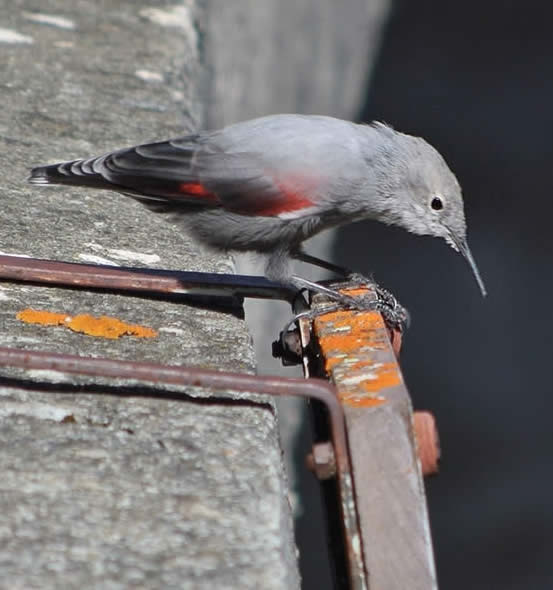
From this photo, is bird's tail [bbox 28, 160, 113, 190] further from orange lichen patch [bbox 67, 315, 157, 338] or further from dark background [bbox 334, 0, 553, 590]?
dark background [bbox 334, 0, 553, 590]

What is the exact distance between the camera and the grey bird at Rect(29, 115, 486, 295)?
3.39m

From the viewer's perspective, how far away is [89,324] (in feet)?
8.17

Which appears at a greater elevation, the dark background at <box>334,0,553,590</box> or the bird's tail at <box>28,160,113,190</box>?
the dark background at <box>334,0,553,590</box>

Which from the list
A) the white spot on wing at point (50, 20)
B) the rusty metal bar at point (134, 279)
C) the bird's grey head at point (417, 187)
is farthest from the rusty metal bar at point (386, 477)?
the white spot on wing at point (50, 20)

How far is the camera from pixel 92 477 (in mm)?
1881

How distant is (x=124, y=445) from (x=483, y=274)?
7161 millimetres

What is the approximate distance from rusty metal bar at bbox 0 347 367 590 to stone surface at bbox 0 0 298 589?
0.12 metres

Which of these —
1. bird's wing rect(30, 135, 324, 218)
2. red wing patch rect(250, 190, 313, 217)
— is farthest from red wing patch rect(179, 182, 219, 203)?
red wing patch rect(250, 190, 313, 217)

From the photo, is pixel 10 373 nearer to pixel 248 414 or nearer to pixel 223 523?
pixel 248 414

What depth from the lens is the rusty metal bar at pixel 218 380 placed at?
190 centimetres

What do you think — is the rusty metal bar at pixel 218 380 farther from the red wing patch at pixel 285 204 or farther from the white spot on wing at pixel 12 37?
the white spot on wing at pixel 12 37

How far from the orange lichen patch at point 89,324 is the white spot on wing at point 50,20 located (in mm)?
2370

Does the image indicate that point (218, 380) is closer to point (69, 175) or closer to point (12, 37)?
point (69, 175)

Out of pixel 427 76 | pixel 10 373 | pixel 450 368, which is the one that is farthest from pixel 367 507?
pixel 427 76
